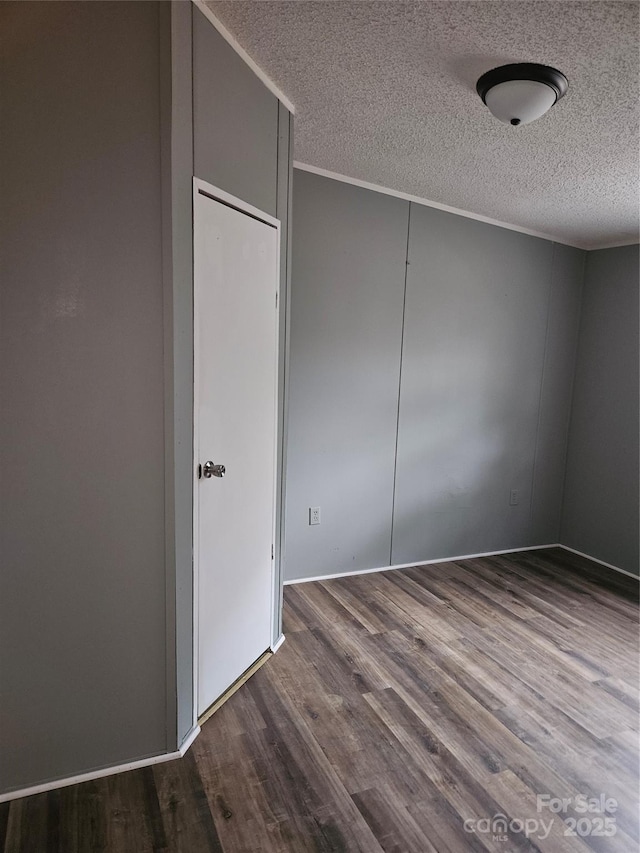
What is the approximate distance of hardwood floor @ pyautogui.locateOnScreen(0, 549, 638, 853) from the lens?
1.62 meters

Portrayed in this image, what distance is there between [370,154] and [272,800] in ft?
9.30

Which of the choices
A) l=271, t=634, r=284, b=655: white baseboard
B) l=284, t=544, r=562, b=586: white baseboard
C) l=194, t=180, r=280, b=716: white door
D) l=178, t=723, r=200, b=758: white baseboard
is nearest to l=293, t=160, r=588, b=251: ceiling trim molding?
l=194, t=180, r=280, b=716: white door

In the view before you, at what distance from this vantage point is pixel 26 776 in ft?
5.55

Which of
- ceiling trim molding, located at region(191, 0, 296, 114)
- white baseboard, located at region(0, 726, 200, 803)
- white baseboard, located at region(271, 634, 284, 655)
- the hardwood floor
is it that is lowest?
the hardwood floor

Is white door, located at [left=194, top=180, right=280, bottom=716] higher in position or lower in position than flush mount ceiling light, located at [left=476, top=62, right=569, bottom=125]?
lower

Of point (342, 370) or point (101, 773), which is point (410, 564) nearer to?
point (342, 370)

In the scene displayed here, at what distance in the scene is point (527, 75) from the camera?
178 centimetres

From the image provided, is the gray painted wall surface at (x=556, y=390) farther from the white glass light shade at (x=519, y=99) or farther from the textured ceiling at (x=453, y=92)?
the white glass light shade at (x=519, y=99)

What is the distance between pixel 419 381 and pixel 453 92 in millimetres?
1849

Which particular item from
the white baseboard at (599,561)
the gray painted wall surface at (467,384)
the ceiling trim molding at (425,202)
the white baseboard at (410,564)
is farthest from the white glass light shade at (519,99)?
the white baseboard at (599,561)

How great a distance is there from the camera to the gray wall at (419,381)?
3189 mm

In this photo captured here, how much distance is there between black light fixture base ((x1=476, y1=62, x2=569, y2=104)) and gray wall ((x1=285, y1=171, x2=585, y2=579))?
1363 millimetres

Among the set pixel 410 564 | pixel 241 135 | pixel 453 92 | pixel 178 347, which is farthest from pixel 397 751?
pixel 453 92

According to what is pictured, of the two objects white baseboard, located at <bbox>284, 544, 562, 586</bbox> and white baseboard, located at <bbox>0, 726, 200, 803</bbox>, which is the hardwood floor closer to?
white baseboard, located at <bbox>0, 726, 200, 803</bbox>
